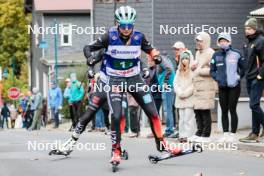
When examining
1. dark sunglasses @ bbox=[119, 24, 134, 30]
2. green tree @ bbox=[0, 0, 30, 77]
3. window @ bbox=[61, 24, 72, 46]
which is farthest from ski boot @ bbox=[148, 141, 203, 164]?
green tree @ bbox=[0, 0, 30, 77]

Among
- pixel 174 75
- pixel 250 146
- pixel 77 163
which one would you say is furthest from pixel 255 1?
pixel 77 163

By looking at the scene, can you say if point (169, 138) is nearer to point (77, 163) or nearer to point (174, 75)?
point (174, 75)

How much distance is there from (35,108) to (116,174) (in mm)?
21184

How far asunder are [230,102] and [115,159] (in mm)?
4086

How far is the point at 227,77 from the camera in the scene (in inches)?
578

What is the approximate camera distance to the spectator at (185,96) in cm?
1606

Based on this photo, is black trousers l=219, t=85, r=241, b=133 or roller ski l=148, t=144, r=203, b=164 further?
black trousers l=219, t=85, r=241, b=133

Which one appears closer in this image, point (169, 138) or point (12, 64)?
point (169, 138)

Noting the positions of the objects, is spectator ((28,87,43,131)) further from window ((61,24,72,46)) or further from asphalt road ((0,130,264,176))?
window ((61,24,72,46))

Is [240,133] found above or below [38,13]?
below

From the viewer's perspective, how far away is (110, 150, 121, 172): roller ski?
434 inches

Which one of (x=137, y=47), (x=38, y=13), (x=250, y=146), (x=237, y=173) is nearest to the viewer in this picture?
(x=237, y=173)

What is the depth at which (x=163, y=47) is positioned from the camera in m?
28.6

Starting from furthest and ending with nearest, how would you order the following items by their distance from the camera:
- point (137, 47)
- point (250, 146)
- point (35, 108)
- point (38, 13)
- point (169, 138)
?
point (38, 13) → point (35, 108) → point (169, 138) → point (250, 146) → point (137, 47)
